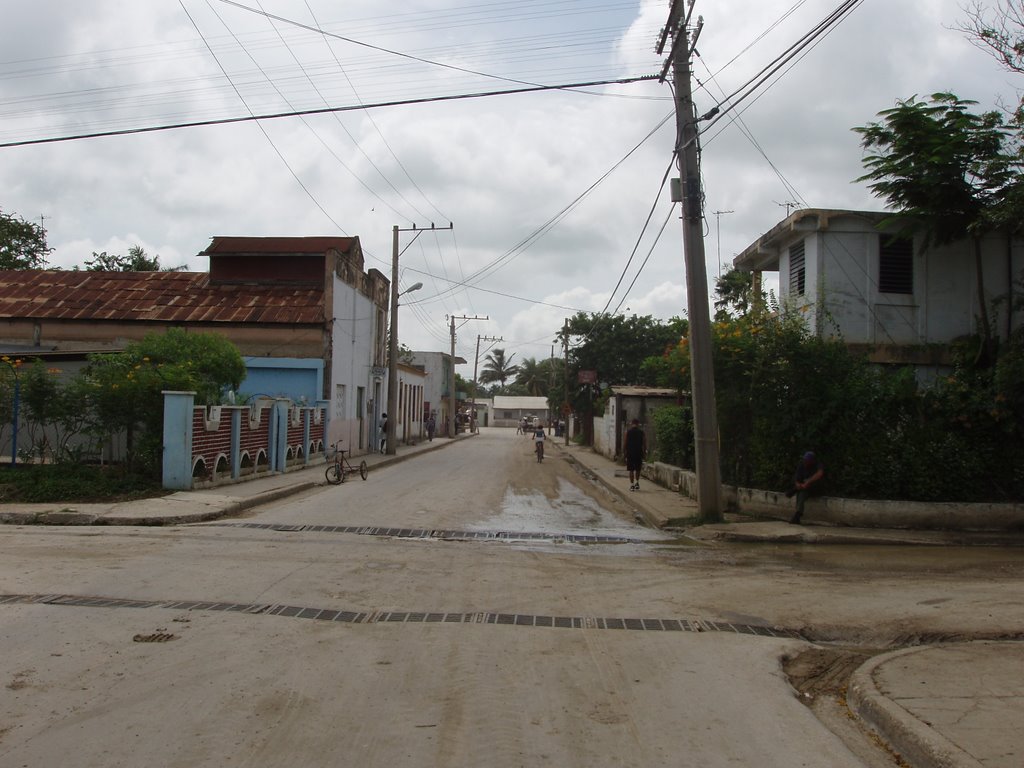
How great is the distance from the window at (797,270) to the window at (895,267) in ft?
5.22

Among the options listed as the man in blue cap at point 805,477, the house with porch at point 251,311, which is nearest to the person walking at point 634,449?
the man in blue cap at point 805,477

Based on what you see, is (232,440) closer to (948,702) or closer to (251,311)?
(251,311)

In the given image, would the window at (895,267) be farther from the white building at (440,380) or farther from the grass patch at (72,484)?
the white building at (440,380)

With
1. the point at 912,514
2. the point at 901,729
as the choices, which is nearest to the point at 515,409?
the point at 912,514

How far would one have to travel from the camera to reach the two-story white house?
17.1 metres

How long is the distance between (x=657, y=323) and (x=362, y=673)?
42278 mm

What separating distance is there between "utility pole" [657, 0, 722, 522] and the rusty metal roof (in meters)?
16.6

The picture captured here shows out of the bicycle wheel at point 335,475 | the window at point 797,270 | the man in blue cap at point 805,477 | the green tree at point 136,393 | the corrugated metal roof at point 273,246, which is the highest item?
the corrugated metal roof at point 273,246

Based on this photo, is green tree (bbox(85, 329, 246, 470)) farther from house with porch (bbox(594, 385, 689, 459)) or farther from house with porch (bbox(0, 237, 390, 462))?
house with porch (bbox(594, 385, 689, 459))

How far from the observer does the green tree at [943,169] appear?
15.0m

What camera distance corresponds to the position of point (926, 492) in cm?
1391

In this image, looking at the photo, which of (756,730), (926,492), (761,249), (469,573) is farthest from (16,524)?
(761,249)

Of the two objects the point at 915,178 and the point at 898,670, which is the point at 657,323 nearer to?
the point at 915,178

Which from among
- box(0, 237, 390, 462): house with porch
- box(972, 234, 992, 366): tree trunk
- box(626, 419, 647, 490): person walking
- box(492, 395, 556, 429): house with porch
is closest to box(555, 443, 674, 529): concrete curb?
box(626, 419, 647, 490): person walking
